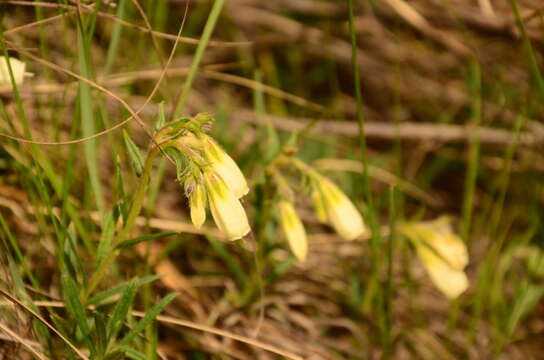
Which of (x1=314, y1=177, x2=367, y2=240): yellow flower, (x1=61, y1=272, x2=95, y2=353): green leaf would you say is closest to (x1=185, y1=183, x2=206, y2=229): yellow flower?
(x1=61, y1=272, x2=95, y2=353): green leaf

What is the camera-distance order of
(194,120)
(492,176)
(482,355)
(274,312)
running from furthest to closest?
(492,176), (482,355), (274,312), (194,120)

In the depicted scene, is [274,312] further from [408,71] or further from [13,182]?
[408,71]

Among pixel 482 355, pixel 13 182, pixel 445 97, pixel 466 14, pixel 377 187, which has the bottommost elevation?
pixel 482 355

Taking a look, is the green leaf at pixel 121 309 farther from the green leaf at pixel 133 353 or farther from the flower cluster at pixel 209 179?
the flower cluster at pixel 209 179

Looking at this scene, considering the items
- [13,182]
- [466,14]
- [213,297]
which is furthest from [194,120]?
[466,14]

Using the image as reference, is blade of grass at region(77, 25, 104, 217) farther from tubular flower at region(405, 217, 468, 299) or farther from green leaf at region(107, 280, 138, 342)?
tubular flower at region(405, 217, 468, 299)

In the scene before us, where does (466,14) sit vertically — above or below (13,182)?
above
